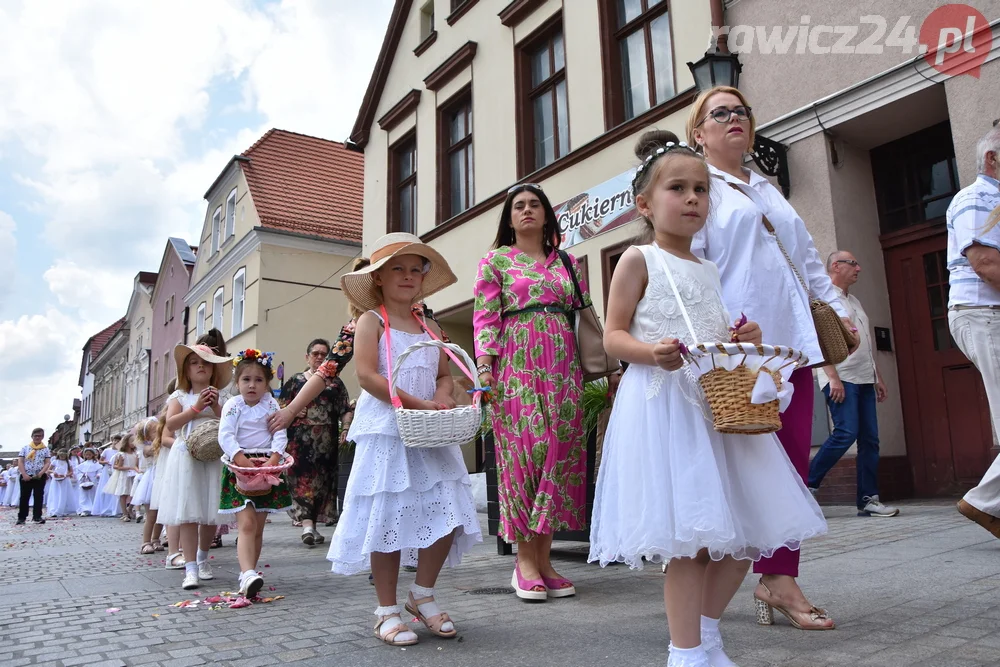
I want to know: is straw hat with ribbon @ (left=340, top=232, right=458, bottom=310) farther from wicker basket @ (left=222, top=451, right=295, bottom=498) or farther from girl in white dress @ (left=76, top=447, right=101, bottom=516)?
girl in white dress @ (left=76, top=447, right=101, bottom=516)

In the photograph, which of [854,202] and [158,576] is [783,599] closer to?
[158,576]

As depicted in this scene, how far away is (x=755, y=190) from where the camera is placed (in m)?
3.02

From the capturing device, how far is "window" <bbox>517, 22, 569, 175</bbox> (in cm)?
1159

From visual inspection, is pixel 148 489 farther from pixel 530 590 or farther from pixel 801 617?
pixel 801 617

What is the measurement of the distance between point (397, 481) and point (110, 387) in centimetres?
4992

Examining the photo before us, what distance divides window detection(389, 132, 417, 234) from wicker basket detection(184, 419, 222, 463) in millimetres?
10527

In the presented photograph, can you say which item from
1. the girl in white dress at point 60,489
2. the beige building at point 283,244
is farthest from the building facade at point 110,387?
the beige building at point 283,244

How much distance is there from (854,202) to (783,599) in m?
6.03

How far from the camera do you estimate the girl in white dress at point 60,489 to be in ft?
70.0

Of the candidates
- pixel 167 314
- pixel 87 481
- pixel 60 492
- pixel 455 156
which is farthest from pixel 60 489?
pixel 455 156

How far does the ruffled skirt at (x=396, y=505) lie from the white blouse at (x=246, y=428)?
1720 mm

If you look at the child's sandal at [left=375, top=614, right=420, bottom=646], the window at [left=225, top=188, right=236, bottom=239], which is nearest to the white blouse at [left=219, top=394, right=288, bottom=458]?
the child's sandal at [left=375, top=614, right=420, bottom=646]

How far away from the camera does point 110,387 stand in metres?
46.7

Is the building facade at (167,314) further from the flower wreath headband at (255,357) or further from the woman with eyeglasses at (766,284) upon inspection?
the woman with eyeglasses at (766,284)
